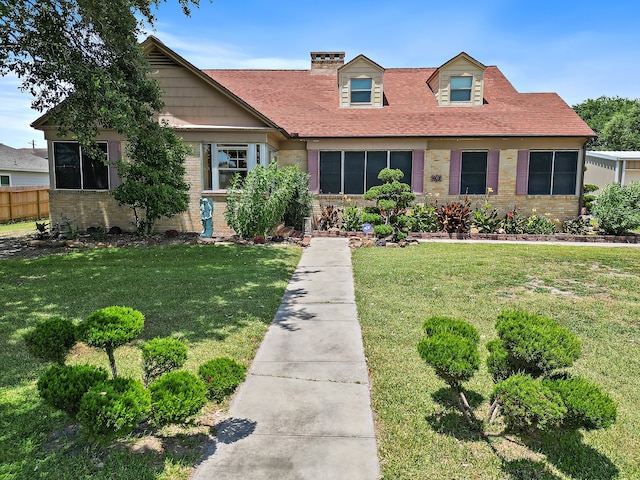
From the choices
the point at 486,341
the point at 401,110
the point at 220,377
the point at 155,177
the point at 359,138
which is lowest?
the point at 486,341

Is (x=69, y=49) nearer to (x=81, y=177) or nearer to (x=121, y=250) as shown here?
(x=121, y=250)

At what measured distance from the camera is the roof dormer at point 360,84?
17094 mm

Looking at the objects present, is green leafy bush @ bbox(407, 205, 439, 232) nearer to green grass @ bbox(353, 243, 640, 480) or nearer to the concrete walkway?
green grass @ bbox(353, 243, 640, 480)

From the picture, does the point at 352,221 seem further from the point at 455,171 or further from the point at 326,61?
the point at 326,61

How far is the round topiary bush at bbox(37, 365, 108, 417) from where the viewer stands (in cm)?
261

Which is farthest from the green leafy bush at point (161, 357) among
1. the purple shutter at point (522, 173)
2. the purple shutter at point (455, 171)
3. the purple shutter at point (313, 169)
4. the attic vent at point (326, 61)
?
the attic vent at point (326, 61)

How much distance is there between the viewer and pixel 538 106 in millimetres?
17016

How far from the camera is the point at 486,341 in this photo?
531 centimetres

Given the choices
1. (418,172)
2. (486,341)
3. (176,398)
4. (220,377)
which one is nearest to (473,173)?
(418,172)

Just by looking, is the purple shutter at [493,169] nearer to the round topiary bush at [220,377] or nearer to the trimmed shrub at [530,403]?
the trimmed shrub at [530,403]

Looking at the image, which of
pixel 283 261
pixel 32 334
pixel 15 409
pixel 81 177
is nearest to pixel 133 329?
pixel 32 334

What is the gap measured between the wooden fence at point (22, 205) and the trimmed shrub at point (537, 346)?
70.9ft

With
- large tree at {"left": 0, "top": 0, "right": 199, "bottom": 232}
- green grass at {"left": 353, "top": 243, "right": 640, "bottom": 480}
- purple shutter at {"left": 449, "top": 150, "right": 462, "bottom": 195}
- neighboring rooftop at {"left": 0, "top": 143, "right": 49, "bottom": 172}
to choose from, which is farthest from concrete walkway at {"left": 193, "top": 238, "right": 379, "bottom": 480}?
neighboring rooftop at {"left": 0, "top": 143, "right": 49, "bottom": 172}

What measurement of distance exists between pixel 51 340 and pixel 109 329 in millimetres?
396
